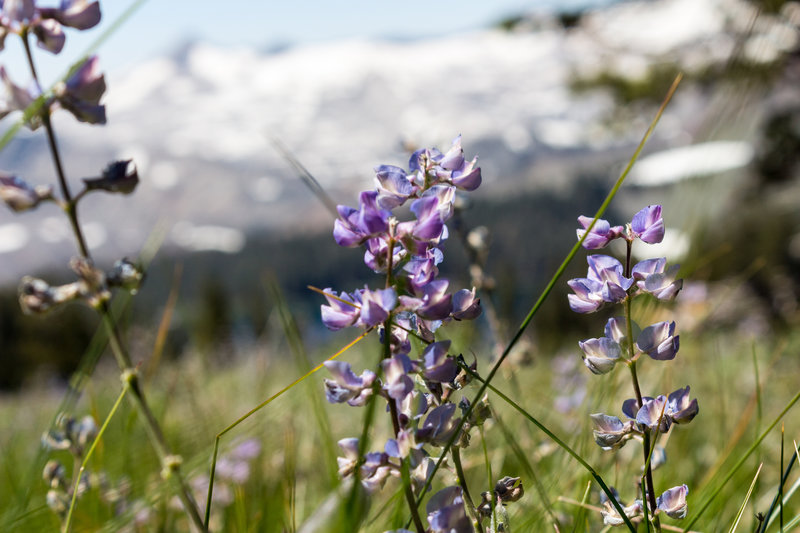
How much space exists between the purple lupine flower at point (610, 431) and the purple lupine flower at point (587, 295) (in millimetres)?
123

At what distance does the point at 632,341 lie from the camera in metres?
0.77

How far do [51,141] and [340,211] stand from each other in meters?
0.32

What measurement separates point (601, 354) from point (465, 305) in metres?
0.17

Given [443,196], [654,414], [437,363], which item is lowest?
[654,414]

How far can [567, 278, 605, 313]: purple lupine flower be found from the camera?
767mm

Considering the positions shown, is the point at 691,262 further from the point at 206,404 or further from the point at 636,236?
the point at 206,404

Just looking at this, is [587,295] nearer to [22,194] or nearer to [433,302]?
[433,302]

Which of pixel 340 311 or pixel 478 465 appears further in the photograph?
pixel 478 465

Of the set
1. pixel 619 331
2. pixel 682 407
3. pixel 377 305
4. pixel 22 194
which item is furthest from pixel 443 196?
pixel 22 194

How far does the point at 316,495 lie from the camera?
2232 millimetres

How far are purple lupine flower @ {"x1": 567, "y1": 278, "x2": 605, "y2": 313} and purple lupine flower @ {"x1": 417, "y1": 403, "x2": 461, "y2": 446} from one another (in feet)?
0.66

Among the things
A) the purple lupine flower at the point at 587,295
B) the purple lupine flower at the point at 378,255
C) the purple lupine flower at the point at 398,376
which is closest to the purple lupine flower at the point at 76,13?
the purple lupine flower at the point at 378,255

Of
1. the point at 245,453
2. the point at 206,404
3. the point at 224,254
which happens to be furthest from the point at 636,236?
the point at 224,254

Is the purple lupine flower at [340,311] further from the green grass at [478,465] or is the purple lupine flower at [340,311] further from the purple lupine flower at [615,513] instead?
the purple lupine flower at [615,513]
